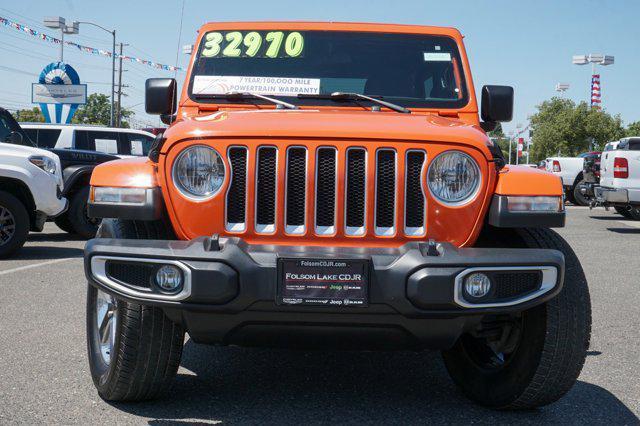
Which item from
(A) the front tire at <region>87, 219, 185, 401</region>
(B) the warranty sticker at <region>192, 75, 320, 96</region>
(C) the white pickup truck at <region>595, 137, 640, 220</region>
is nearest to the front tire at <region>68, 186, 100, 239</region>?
(B) the warranty sticker at <region>192, 75, 320, 96</region>

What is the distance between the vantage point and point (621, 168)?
1511 centimetres

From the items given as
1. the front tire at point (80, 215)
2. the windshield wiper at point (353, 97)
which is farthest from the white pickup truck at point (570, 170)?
the windshield wiper at point (353, 97)

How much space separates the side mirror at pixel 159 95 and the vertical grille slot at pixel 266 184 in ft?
4.96

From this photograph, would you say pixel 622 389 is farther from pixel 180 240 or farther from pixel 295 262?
pixel 180 240

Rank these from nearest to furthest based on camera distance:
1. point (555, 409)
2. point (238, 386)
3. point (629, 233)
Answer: point (555, 409), point (238, 386), point (629, 233)

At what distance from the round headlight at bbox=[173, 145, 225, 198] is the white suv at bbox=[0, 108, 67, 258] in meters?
6.76

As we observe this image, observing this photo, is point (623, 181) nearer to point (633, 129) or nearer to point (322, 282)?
point (322, 282)

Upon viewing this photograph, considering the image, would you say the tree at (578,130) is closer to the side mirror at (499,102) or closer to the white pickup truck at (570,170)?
the white pickup truck at (570,170)

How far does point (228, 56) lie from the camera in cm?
496

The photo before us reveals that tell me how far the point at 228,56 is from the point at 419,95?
3.77 ft

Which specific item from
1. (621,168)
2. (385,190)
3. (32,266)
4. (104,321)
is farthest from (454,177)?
(621,168)

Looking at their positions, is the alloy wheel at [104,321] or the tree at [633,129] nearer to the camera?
the alloy wheel at [104,321]

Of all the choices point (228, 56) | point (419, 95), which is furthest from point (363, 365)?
point (228, 56)

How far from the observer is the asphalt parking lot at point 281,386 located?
3814mm
